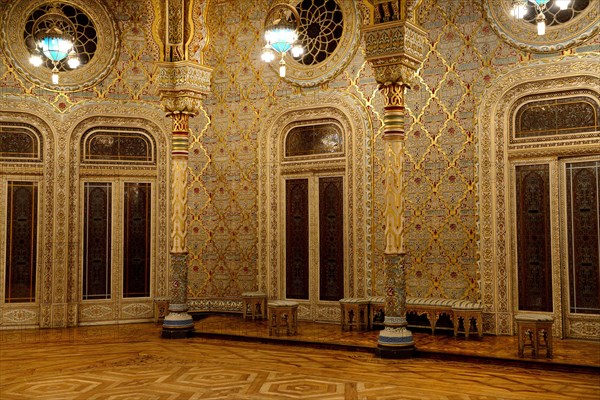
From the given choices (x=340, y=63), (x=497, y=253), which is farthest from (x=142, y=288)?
(x=497, y=253)

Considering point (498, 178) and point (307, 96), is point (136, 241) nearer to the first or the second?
point (307, 96)

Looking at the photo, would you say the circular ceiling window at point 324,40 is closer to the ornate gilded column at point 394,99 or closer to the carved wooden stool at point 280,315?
the ornate gilded column at point 394,99

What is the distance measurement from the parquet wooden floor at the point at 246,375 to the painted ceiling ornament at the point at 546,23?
463 centimetres

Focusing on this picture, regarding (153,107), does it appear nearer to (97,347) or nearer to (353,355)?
(97,347)

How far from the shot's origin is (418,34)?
8.83 metres

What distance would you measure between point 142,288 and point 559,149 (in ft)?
24.1

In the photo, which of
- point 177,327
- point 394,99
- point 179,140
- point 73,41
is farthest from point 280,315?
point 73,41

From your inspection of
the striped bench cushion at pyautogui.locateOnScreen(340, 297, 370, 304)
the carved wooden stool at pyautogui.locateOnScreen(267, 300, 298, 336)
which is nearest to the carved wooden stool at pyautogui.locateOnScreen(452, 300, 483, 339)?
the striped bench cushion at pyautogui.locateOnScreen(340, 297, 370, 304)

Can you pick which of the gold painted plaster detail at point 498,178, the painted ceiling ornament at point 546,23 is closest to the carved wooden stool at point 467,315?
the gold painted plaster detail at point 498,178

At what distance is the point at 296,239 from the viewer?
37.9 feet

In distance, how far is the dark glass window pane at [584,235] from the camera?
29.9 feet

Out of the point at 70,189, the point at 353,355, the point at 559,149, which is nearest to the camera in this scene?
the point at 353,355

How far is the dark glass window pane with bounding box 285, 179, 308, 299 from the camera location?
11.5 metres

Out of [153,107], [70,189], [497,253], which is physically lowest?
[497,253]
